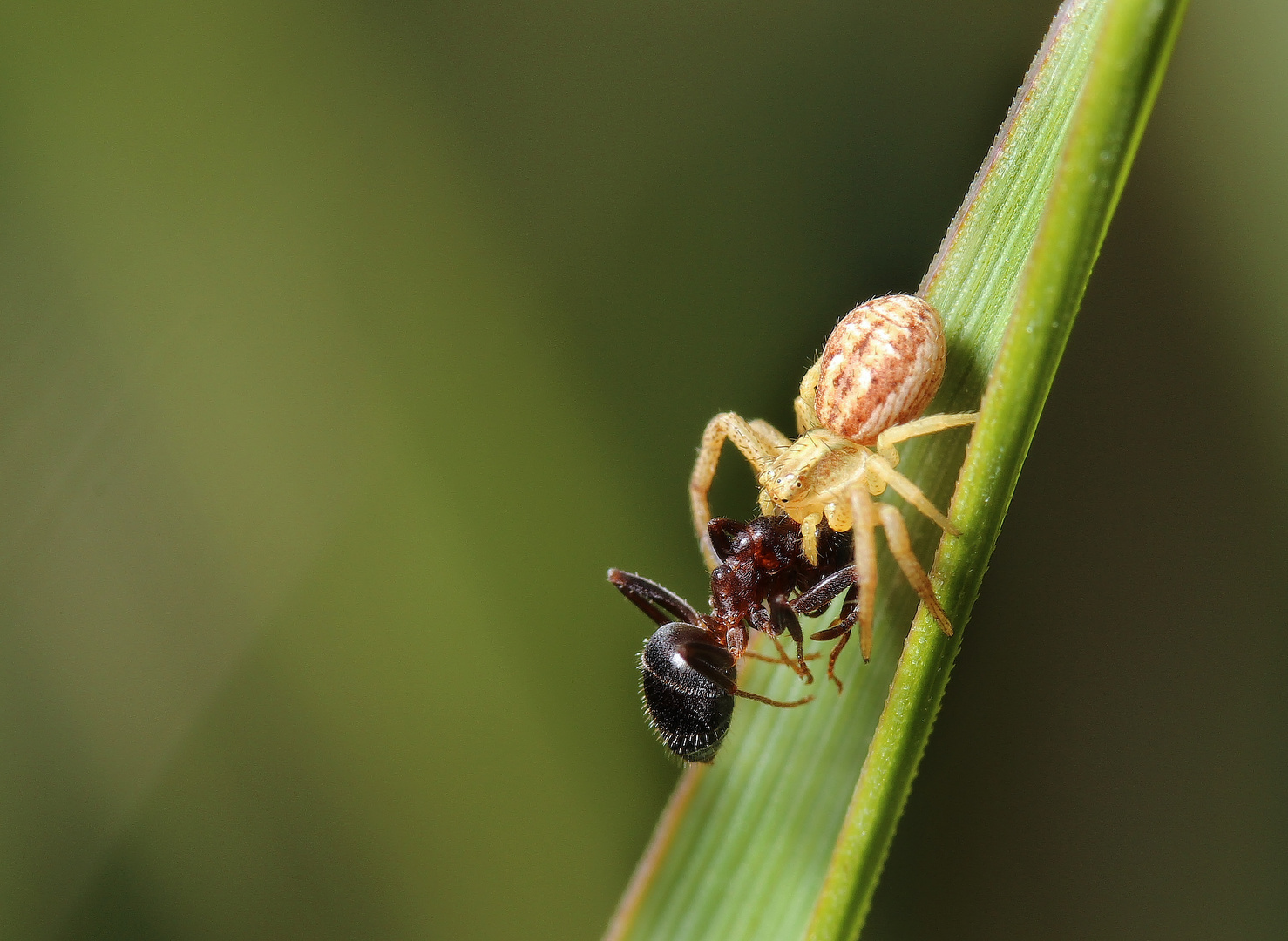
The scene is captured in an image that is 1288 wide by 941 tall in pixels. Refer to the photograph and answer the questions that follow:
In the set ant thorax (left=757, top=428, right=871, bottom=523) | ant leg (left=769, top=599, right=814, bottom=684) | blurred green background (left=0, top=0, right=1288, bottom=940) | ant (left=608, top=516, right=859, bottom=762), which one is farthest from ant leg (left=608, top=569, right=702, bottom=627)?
blurred green background (left=0, top=0, right=1288, bottom=940)

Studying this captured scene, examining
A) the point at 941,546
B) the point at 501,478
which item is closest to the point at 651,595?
the point at 941,546

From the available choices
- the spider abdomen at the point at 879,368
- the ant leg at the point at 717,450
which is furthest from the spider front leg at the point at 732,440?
the spider abdomen at the point at 879,368

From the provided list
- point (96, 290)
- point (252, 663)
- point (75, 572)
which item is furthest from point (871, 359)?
point (75, 572)

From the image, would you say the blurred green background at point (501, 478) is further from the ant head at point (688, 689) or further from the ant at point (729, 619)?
the ant head at point (688, 689)

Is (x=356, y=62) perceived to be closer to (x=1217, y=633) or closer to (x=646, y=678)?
(x=646, y=678)

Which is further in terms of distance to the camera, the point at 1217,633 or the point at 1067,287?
the point at 1217,633
